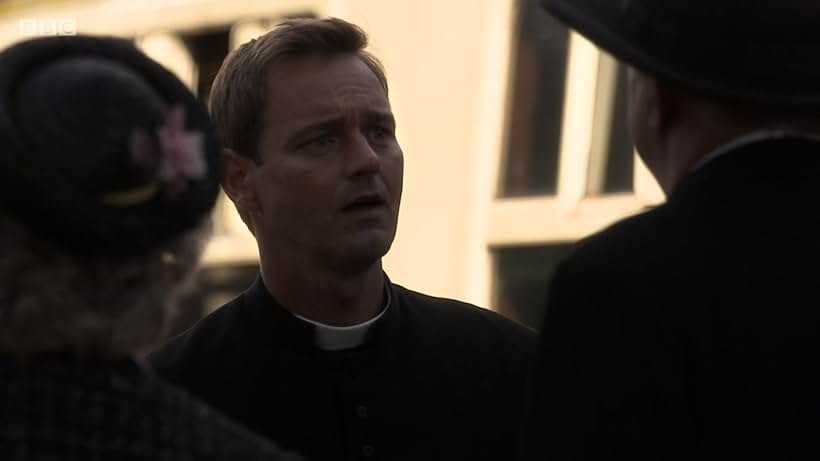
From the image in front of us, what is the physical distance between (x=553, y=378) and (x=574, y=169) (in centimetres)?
1077

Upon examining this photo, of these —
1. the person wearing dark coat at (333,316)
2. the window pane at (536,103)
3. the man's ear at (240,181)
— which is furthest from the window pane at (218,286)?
the person wearing dark coat at (333,316)

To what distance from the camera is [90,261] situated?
6.78 feet

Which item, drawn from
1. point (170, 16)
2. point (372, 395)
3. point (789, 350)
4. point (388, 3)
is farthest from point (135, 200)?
point (170, 16)

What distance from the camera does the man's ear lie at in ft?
12.4

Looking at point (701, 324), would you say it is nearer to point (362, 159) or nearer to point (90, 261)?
point (90, 261)

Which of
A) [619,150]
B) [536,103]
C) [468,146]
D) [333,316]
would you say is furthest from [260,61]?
[468,146]

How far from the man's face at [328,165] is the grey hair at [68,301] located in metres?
1.45

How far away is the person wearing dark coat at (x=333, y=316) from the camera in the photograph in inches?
135

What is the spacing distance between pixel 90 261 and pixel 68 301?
0.05 meters

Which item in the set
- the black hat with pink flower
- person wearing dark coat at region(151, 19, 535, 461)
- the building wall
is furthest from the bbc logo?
the black hat with pink flower

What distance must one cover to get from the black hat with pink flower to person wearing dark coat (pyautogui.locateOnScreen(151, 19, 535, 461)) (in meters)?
1.34

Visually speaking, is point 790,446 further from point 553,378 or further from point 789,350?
point 553,378

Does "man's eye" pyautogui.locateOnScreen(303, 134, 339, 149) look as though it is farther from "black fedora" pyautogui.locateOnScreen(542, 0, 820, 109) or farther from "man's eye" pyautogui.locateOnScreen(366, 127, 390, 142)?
"black fedora" pyautogui.locateOnScreen(542, 0, 820, 109)

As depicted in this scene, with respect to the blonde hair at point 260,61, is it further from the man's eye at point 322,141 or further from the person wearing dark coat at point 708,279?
the person wearing dark coat at point 708,279
